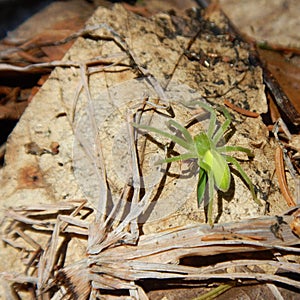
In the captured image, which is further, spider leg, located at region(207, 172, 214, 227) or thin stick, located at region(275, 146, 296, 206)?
thin stick, located at region(275, 146, 296, 206)

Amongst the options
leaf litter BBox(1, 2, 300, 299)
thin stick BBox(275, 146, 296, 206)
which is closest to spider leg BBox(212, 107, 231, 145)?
leaf litter BBox(1, 2, 300, 299)

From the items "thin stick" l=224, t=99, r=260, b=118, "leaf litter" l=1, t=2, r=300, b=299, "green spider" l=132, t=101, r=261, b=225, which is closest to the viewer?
"leaf litter" l=1, t=2, r=300, b=299

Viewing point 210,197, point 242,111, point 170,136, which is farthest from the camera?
point 242,111

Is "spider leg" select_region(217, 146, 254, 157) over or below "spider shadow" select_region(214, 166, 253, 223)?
over

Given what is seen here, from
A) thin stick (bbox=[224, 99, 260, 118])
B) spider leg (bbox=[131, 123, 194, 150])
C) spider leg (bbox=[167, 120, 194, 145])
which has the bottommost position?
spider leg (bbox=[131, 123, 194, 150])

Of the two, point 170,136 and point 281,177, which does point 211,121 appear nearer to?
point 170,136

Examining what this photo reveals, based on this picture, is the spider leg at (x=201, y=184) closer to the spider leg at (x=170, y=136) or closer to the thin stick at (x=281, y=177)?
the spider leg at (x=170, y=136)

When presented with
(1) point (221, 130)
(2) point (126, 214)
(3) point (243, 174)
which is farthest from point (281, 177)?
(2) point (126, 214)

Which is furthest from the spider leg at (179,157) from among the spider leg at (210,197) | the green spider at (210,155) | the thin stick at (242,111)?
the thin stick at (242,111)

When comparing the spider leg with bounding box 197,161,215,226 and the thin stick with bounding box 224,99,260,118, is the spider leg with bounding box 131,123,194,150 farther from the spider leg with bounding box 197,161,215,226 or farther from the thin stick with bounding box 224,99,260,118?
the thin stick with bounding box 224,99,260,118
